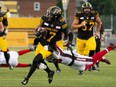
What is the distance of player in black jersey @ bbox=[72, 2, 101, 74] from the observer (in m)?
16.0

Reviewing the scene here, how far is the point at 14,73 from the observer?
15.9m

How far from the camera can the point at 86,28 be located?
53.6 feet

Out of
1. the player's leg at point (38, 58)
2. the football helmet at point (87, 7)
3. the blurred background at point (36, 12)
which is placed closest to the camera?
the player's leg at point (38, 58)

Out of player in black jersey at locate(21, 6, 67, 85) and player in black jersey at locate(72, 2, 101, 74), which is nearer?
player in black jersey at locate(21, 6, 67, 85)

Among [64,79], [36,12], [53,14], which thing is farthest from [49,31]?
[36,12]

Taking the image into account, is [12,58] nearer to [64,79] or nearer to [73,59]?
[64,79]

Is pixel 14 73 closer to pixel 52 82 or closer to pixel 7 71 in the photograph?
pixel 7 71

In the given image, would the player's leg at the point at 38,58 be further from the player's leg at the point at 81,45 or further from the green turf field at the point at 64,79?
the player's leg at the point at 81,45

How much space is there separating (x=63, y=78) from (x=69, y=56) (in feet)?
2.65

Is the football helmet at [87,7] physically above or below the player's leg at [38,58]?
above

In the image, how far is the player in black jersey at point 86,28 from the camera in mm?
16016

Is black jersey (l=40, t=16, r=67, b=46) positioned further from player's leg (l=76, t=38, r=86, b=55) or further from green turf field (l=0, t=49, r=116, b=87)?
player's leg (l=76, t=38, r=86, b=55)

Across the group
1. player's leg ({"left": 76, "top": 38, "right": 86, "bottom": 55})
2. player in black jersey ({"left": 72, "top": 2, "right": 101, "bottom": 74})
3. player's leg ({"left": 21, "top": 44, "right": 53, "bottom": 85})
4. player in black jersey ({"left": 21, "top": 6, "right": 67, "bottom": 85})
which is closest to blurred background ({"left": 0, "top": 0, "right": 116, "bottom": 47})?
player's leg ({"left": 76, "top": 38, "right": 86, "bottom": 55})

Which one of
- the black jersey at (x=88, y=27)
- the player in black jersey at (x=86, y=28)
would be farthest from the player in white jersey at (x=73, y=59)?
the black jersey at (x=88, y=27)
